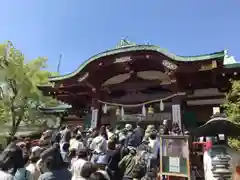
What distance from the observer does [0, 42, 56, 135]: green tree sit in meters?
14.4

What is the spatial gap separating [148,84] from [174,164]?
577 centimetres

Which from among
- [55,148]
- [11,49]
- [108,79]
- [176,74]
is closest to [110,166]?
[55,148]

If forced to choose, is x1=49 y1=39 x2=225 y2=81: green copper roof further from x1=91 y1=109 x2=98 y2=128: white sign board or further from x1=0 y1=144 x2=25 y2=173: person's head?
x1=0 y1=144 x2=25 y2=173: person's head

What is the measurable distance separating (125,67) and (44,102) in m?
8.07

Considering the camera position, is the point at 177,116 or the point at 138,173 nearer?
the point at 138,173

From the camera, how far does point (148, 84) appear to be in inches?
426

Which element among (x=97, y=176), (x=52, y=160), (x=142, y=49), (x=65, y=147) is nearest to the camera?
(x=97, y=176)

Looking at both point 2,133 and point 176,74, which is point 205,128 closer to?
point 176,74

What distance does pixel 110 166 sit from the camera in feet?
15.8

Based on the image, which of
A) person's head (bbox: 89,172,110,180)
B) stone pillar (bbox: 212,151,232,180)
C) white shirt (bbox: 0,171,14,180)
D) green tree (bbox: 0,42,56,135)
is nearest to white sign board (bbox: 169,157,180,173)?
stone pillar (bbox: 212,151,232,180)

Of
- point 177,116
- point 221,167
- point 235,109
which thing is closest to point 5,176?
point 221,167

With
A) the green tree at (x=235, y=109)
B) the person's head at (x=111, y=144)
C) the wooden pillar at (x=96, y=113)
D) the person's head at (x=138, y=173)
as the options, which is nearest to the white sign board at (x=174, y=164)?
the person's head at (x=111, y=144)

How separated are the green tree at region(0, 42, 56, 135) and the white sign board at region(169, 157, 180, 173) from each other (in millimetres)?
11824

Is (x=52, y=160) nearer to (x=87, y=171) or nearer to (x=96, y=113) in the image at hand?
(x=87, y=171)
